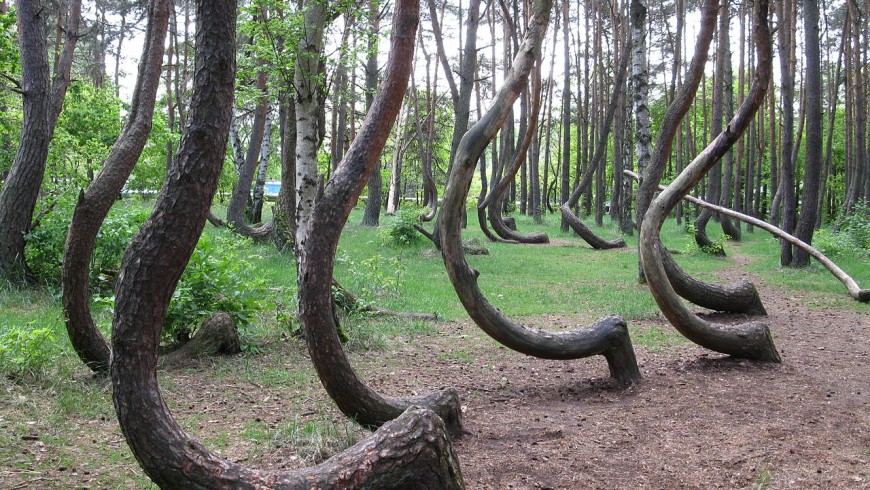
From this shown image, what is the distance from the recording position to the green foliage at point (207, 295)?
6.31 metres

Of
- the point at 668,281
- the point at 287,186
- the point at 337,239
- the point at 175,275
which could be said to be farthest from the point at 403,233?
the point at 175,275

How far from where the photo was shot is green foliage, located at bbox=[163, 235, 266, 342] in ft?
20.7

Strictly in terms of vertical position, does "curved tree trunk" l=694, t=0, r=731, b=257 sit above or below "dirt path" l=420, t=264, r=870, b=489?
above

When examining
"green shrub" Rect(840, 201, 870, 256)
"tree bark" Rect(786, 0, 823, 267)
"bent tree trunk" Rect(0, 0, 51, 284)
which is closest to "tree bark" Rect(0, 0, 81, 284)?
"bent tree trunk" Rect(0, 0, 51, 284)

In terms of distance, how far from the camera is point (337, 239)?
164 inches

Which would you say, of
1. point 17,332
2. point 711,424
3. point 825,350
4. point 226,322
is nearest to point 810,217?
point 825,350

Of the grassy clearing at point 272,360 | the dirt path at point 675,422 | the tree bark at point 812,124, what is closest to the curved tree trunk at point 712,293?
the grassy clearing at point 272,360

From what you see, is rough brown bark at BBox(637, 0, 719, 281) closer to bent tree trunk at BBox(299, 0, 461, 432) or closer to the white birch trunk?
the white birch trunk

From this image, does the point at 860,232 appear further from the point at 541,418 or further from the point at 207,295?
the point at 207,295

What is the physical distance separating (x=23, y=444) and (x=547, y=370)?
4414 millimetres

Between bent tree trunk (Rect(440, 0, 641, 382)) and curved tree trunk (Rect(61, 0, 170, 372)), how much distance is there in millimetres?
2497

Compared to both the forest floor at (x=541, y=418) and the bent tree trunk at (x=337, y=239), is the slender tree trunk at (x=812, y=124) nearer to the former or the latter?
the forest floor at (x=541, y=418)

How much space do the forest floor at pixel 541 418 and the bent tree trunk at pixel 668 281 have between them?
215mm

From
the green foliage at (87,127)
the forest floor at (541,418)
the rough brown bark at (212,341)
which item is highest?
the green foliage at (87,127)
